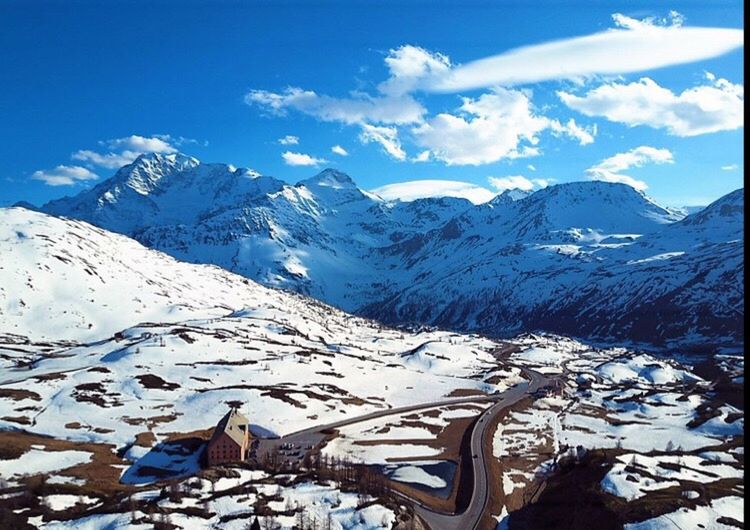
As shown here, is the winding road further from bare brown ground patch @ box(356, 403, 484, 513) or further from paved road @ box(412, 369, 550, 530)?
bare brown ground patch @ box(356, 403, 484, 513)

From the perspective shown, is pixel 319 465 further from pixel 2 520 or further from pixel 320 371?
pixel 320 371

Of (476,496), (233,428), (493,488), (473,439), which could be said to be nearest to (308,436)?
(233,428)

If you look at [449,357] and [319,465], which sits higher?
[449,357]

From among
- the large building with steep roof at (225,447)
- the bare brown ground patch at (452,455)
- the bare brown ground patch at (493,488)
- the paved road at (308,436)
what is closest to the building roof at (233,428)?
the large building with steep roof at (225,447)

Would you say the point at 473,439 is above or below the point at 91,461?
above

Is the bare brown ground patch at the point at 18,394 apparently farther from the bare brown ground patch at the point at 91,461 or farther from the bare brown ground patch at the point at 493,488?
the bare brown ground patch at the point at 493,488

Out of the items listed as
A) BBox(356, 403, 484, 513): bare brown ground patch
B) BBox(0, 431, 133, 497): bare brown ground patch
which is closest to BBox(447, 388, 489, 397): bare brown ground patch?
BBox(356, 403, 484, 513): bare brown ground patch

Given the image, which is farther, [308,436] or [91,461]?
[308,436]

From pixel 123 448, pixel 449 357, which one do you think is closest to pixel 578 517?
pixel 123 448

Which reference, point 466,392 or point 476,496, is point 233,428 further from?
point 466,392
